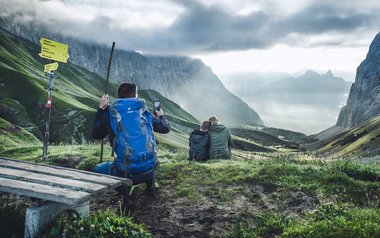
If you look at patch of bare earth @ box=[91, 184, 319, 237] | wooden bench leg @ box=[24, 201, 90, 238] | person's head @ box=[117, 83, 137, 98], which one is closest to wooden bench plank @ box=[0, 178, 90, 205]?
wooden bench leg @ box=[24, 201, 90, 238]

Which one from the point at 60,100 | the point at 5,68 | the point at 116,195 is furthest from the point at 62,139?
the point at 116,195

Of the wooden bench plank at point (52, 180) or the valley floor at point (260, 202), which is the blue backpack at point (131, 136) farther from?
the wooden bench plank at point (52, 180)

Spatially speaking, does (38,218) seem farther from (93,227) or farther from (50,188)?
(93,227)

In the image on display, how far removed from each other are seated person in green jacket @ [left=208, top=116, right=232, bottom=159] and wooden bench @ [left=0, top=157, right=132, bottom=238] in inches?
385

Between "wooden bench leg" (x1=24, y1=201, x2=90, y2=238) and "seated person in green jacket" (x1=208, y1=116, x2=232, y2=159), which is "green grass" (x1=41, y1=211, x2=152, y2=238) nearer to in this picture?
"wooden bench leg" (x1=24, y1=201, x2=90, y2=238)

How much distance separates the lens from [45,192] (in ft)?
17.7

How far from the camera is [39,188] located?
5660 mm

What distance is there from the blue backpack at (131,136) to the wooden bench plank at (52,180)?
198cm

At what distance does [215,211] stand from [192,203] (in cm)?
74

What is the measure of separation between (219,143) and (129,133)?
29.1ft

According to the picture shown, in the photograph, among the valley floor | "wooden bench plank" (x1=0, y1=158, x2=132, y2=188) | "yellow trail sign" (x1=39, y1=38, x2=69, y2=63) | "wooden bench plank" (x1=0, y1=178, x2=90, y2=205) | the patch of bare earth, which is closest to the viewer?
"wooden bench plank" (x1=0, y1=178, x2=90, y2=205)

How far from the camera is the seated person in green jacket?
54.7ft

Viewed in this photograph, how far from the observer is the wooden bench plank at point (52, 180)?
19.1ft

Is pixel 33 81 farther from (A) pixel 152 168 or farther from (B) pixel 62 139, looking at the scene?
(A) pixel 152 168
